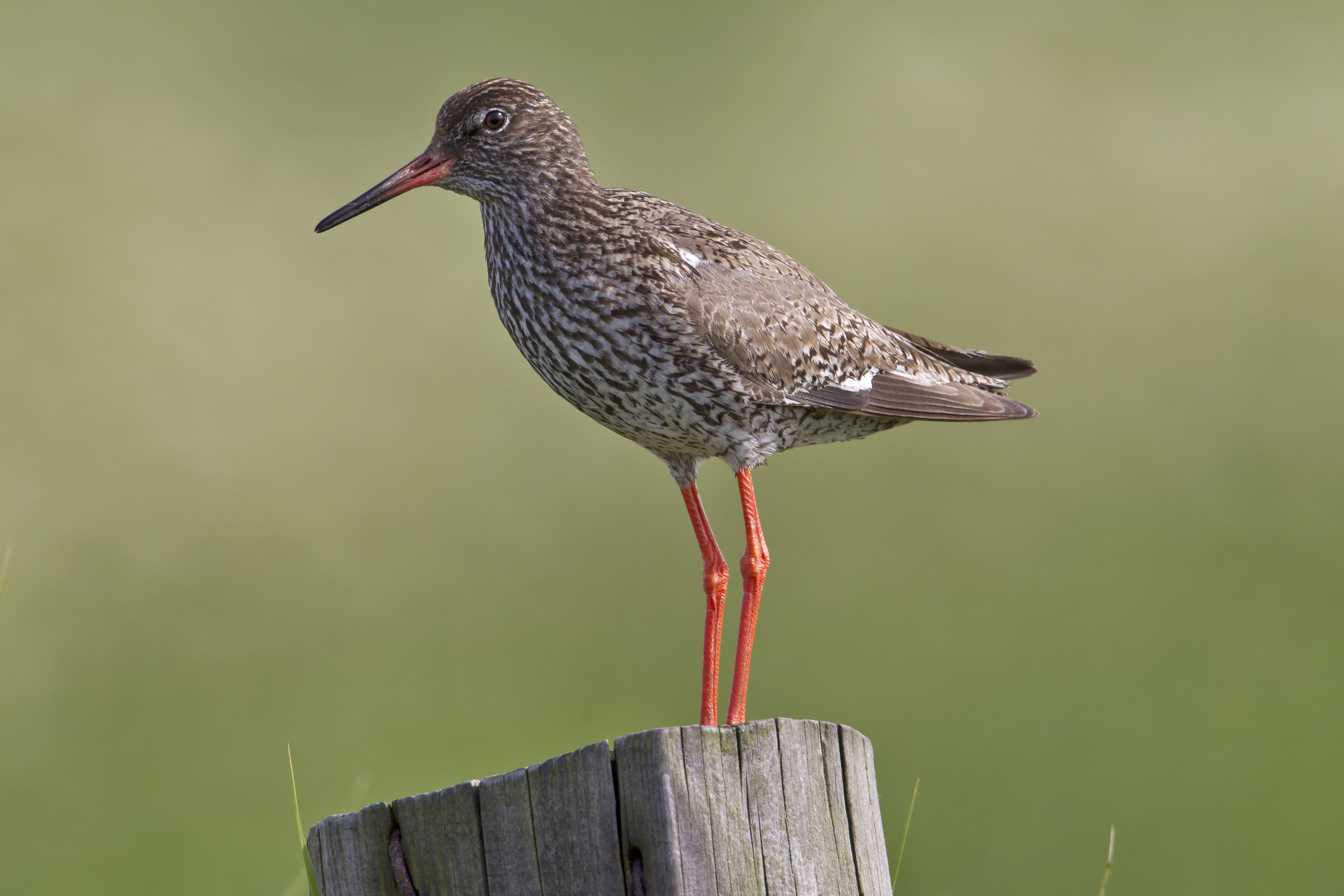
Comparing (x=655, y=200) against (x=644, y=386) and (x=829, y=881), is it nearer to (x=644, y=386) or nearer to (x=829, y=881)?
(x=644, y=386)

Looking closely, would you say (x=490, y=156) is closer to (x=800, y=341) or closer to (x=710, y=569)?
(x=800, y=341)

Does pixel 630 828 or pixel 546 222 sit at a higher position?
pixel 546 222

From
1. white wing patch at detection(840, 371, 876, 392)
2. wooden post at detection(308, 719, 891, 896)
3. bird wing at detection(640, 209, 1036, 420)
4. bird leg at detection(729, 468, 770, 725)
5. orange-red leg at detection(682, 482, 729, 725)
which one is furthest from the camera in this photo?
orange-red leg at detection(682, 482, 729, 725)

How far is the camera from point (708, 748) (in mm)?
2602

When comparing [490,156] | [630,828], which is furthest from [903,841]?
[490,156]

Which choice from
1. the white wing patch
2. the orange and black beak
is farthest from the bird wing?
the orange and black beak

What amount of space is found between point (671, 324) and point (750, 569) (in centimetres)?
135

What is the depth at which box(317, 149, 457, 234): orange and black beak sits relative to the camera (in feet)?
16.8

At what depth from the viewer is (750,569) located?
533 centimetres

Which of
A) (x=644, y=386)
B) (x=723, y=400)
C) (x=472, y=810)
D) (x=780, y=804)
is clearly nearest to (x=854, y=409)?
(x=723, y=400)

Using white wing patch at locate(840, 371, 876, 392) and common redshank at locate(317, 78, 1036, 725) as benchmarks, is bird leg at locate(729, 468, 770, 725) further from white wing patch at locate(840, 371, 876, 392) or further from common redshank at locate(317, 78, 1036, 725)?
white wing patch at locate(840, 371, 876, 392)

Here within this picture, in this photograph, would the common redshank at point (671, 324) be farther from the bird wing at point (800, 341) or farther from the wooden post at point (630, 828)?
the wooden post at point (630, 828)

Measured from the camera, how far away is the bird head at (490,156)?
5.16 metres

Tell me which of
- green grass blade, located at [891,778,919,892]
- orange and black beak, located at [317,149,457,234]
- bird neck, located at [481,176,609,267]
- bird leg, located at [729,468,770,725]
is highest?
orange and black beak, located at [317,149,457,234]
